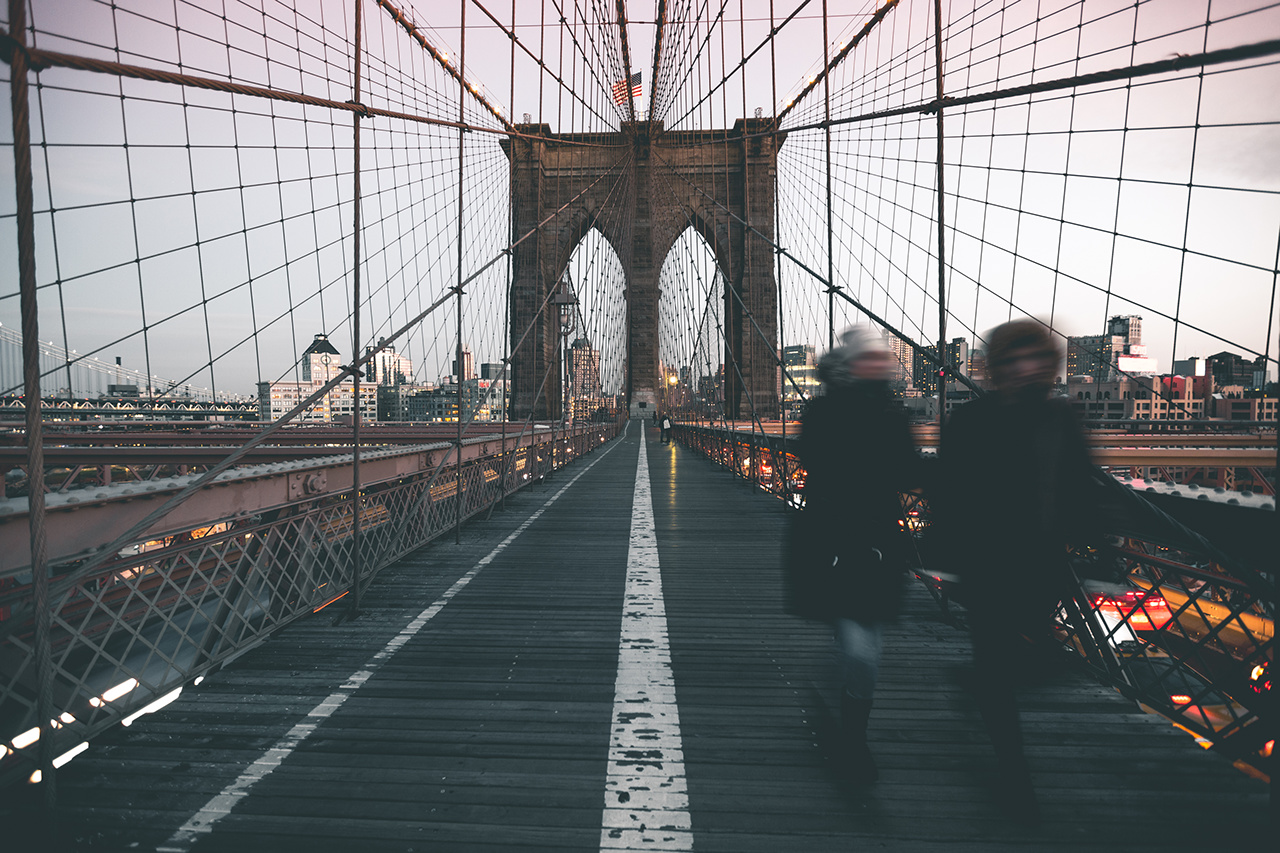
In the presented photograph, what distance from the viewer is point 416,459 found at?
570cm

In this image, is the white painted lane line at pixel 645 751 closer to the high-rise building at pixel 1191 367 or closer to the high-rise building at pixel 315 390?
the high-rise building at pixel 315 390

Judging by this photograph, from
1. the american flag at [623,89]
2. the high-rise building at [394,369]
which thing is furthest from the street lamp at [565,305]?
the american flag at [623,89]

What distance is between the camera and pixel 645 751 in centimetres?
239

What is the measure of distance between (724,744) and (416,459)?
4.20 m

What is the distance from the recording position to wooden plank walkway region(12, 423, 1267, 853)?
77.0 inches

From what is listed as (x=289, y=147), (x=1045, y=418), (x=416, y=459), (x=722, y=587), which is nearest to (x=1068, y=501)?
(x=1045, y=418)

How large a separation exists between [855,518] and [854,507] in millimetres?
42

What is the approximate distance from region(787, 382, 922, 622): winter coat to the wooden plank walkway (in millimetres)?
674

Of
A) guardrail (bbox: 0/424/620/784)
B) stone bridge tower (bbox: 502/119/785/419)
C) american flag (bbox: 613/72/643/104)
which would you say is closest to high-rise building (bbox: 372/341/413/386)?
guardrail (bbox: 0/424/620/784)

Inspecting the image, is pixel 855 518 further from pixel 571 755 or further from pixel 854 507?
pixel 571 755

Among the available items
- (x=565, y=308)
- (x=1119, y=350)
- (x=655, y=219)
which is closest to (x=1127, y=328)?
(x=1119, y=350)

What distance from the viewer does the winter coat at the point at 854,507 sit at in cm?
222

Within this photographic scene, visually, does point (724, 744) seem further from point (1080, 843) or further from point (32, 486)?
point (32, 486)

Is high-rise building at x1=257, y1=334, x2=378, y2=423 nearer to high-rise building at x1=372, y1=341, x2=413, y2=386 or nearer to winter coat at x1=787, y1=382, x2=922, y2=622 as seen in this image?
high-rise building at x1=372, y1=341, x2=413, y2=386
